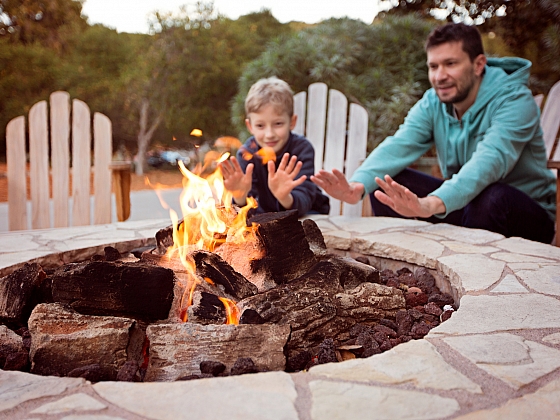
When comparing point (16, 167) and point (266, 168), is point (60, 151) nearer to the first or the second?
point (16, 167)

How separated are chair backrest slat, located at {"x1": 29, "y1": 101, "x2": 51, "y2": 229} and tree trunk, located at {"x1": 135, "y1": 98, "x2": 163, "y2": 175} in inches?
334

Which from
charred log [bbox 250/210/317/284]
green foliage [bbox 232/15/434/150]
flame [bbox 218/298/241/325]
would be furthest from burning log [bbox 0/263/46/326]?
green foliage [bbox 232/15/434/150]

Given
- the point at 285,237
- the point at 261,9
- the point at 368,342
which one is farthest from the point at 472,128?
the point at 261,9

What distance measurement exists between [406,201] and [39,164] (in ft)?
10.9

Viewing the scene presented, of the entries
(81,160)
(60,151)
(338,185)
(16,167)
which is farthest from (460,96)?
(16,167)

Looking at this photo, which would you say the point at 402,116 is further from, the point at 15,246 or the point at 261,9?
the point at 261,9

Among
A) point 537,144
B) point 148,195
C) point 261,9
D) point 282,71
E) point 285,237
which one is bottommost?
point 148,195

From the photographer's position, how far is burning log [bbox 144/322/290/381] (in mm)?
1457

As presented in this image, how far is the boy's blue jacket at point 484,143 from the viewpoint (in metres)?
2.89

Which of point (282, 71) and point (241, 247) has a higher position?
point (282, 71)

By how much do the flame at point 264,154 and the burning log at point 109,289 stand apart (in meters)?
2.05

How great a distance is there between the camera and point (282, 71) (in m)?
6.37

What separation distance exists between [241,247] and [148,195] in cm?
880

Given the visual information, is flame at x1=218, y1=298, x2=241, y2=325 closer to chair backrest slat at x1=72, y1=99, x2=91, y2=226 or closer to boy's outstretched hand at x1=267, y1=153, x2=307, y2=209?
boy's outstretched hand at x1=267, y1=153, x2=307, y2=209
